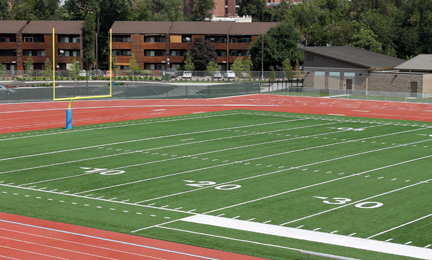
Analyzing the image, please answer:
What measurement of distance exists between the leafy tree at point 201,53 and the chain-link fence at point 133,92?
4254 cm

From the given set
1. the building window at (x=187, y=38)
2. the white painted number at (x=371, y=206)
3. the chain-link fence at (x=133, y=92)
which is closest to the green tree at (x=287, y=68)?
the chain-link fence at (x=133, y=92)

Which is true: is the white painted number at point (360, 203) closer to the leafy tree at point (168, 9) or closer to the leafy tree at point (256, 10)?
the leafy tree at point (168, 9)

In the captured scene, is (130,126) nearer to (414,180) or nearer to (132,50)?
(414,180)

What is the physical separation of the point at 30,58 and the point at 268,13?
79.2 metres

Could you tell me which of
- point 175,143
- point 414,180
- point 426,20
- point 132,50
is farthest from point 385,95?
point 132,50

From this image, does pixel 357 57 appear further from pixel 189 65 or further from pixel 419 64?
pixel 189 65

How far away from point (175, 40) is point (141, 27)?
756 cm

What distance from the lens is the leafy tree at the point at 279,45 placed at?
10675 cm

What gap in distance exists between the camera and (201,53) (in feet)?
368

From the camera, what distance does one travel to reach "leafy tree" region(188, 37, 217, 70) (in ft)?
369

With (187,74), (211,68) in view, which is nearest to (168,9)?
(187,74)

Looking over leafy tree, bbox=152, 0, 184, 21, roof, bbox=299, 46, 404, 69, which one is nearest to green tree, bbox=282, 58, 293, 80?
roof, bbox=299, 46, 404, 69

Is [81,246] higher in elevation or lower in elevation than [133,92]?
lower

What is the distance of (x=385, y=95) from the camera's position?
62.4 meters
